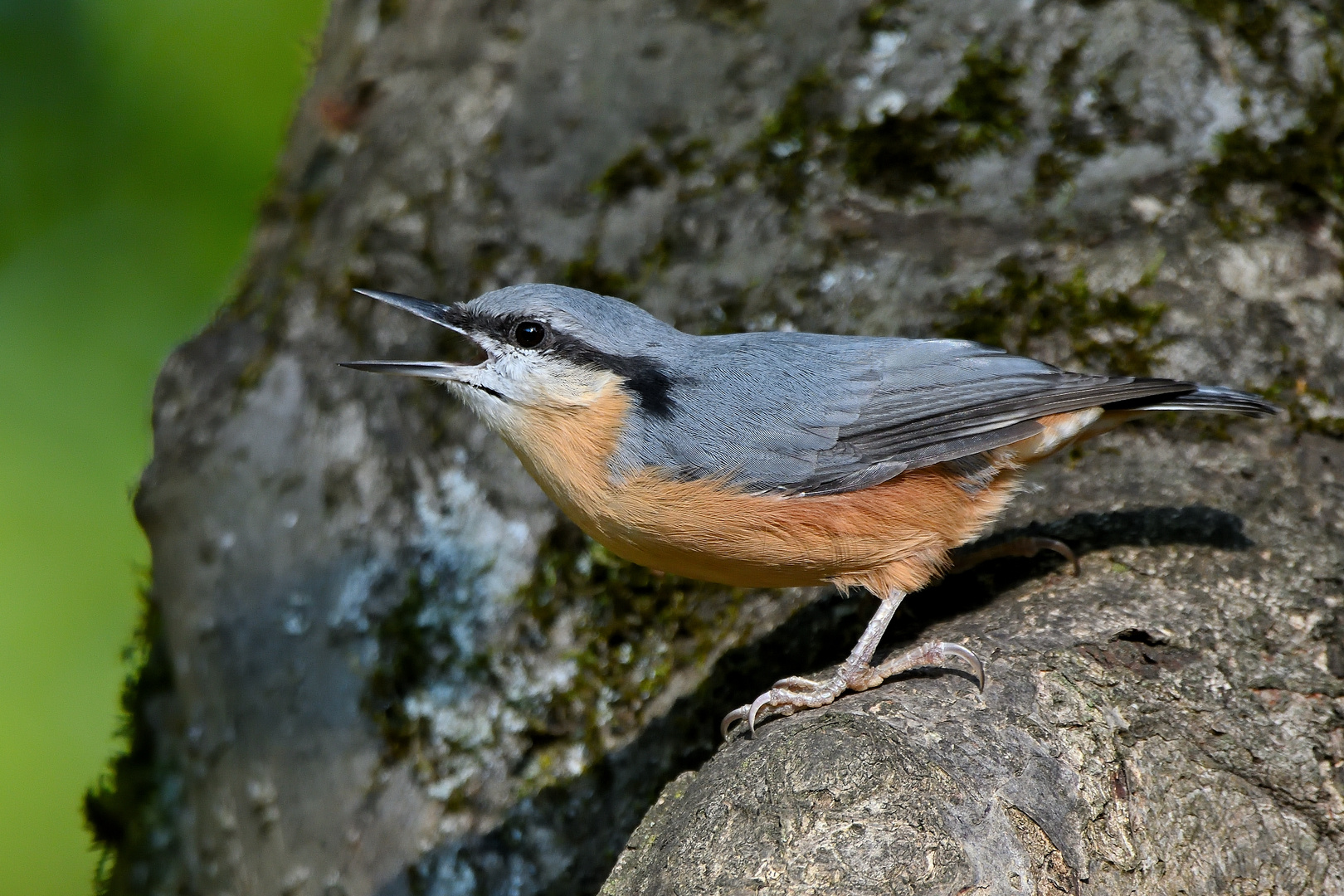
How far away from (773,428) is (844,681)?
61 centimetres

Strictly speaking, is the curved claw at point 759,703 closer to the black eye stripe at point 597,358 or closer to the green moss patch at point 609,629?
the green moss patch at point 609,629

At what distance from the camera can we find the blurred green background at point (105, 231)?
4836mm

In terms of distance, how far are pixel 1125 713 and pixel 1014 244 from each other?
1535 mm

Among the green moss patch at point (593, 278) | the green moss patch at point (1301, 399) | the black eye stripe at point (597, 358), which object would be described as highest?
the black eye stripe at point (597, 358)

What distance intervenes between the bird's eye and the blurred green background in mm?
2837

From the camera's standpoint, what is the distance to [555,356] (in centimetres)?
267

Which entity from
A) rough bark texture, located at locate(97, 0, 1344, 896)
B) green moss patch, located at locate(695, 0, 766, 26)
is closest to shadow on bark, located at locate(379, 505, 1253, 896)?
rough bark texture, located at locate(97, 0, 1344, 896)

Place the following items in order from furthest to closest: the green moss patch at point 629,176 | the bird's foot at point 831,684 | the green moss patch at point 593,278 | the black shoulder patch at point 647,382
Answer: the green moss patch at point 629,176 → the green moss patch at point 593,278 → the black shoulder patch at point 647,382 → the bird's foot at point 831,684

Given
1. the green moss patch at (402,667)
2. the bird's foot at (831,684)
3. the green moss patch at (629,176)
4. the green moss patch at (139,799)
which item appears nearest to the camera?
the bird's foot at (831,684)

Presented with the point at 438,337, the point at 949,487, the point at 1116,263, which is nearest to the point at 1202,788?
the point at 949,487

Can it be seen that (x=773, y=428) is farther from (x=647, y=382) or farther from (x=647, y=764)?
(x=647, y=764)

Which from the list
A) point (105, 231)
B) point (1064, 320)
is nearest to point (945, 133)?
point (1064, 320)

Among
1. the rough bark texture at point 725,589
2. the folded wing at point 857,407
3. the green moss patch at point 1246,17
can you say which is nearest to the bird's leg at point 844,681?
the rough bark texture at point 725,589

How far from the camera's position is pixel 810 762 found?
1.72 meters
